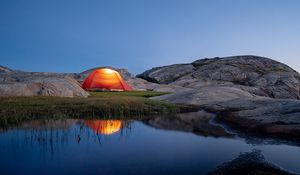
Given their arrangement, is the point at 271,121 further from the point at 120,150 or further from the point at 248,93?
the point at 248,93

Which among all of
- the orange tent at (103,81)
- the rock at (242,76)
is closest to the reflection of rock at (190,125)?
the orange tent at (103,81)

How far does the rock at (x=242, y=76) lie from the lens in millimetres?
63969

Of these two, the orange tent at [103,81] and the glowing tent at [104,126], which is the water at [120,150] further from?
the orange tent at [103,81]

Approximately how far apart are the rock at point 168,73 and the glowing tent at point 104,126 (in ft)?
201

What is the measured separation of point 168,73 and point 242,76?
20940mm

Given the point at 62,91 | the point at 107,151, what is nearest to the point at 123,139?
the point at 107,151

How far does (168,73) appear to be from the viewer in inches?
3312

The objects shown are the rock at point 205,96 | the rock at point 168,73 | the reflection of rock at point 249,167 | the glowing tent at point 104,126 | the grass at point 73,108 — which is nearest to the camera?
the reflection of rock at point 249,167

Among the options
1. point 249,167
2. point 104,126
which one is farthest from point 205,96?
point 249,167

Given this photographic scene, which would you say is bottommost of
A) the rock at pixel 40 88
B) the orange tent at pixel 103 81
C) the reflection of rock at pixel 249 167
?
the reflection of rock at pixel 249 167

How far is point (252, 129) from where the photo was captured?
17.8m

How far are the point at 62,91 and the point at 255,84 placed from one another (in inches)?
1927

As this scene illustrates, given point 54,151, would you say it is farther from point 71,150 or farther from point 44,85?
point 44,85

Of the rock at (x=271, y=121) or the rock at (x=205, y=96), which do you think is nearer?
the rock at (x=271, y=121)
